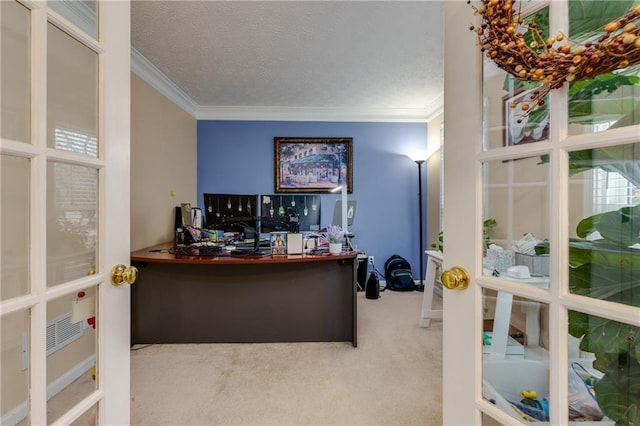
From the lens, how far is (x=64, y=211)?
0.75 metres

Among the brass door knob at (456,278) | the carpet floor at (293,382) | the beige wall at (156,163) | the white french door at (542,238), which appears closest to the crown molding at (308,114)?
the beige wall at (156,163)

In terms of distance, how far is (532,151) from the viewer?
0.64 m

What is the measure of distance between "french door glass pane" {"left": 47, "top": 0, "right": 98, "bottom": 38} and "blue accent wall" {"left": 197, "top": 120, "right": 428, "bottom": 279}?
3.38 m

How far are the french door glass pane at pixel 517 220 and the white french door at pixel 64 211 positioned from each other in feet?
3.58

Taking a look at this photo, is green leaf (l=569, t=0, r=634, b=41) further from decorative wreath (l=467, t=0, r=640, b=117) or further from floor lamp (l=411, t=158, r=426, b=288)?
floor lamp (l=411, t=158, r=426, b=288)

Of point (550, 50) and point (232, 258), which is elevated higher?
point (550, 50)

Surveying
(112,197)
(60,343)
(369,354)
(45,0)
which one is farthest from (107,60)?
(369,354)

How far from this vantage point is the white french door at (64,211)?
0.62m

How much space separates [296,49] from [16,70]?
7.72 ft

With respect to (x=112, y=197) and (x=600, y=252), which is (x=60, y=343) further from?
(x=600, y=252)

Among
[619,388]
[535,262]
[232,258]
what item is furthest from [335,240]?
[619,388]

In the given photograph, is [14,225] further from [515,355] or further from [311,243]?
[311,243]

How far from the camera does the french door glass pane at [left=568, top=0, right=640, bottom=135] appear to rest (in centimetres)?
55

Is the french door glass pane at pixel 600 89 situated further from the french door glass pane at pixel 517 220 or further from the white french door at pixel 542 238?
the french door glass pane at pixel 517 220
